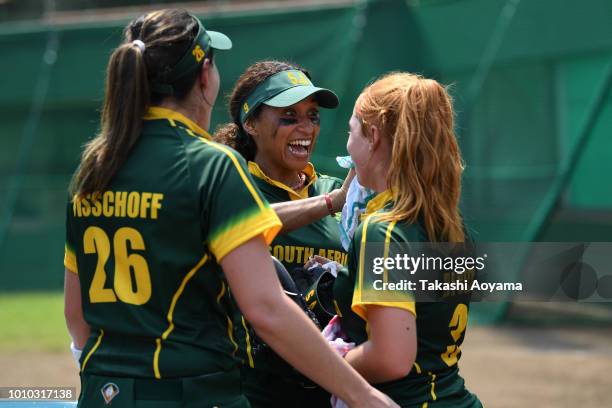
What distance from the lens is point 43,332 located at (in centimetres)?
942

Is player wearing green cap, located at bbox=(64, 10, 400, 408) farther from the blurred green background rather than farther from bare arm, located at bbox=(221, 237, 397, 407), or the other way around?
the blurred green background

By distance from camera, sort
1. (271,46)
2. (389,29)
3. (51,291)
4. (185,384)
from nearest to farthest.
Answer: (185,384) → (389,29) → (271,46) → (51,291)

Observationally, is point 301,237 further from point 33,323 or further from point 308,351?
point 33,323

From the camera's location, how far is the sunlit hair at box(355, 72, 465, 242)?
237 cm

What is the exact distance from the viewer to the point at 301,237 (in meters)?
3.21

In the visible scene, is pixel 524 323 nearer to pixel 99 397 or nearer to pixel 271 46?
pixel 271 46

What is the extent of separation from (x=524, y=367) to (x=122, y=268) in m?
5.60

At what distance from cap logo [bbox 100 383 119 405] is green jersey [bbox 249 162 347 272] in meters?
1.01

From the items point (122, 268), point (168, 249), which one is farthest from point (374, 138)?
point (122, 268)

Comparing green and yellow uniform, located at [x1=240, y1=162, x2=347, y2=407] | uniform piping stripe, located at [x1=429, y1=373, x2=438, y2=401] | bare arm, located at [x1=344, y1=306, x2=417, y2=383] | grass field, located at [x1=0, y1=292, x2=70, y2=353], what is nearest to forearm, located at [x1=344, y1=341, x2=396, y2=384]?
bare arm, located at [x1=344, y1=306, x2=417, y2=383]

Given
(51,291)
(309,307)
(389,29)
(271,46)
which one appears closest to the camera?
(309,307)

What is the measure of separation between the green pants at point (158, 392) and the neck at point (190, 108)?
0.68m

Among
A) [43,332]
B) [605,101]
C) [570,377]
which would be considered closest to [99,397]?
[570,377]

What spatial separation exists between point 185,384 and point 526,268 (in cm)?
572
